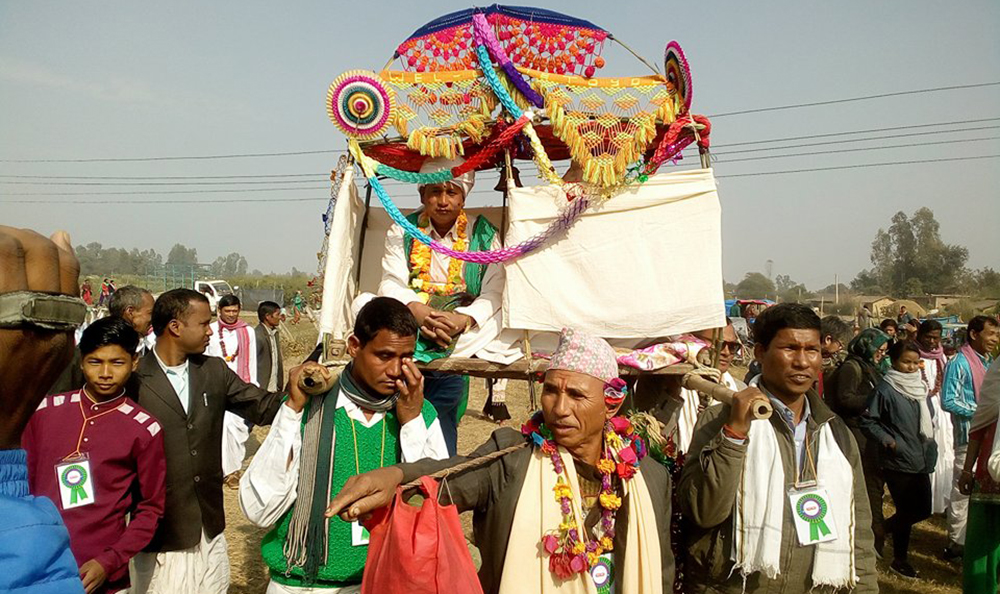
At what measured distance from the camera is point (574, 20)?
4266 millimetres

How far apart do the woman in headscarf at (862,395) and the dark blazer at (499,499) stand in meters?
4.35

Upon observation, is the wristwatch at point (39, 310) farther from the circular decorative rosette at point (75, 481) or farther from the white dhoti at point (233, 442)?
the white dhoti at point (233, 442)

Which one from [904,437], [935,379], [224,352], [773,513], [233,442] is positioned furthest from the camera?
[224,352]

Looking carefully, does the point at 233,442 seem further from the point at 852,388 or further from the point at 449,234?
the point at 852,388

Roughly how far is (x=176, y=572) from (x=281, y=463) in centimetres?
136

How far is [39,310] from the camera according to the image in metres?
1.39

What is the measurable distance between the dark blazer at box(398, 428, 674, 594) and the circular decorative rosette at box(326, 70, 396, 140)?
2.15 meters

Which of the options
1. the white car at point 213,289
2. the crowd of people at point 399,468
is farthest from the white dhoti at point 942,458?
the white car at point 213,289

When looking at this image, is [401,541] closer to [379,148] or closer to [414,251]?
[414,251]

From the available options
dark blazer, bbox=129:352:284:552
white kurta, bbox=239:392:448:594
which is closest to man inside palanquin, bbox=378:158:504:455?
dark blazer, bbox=129:352:284:552

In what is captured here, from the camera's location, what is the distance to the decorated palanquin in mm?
3738

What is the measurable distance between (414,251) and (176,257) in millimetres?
141016

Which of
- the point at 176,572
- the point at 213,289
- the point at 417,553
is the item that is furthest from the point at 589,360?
the point at 213,289

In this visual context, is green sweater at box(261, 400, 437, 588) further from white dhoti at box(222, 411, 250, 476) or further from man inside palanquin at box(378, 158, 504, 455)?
white dhoti at box(222, 411, 250, 476)
